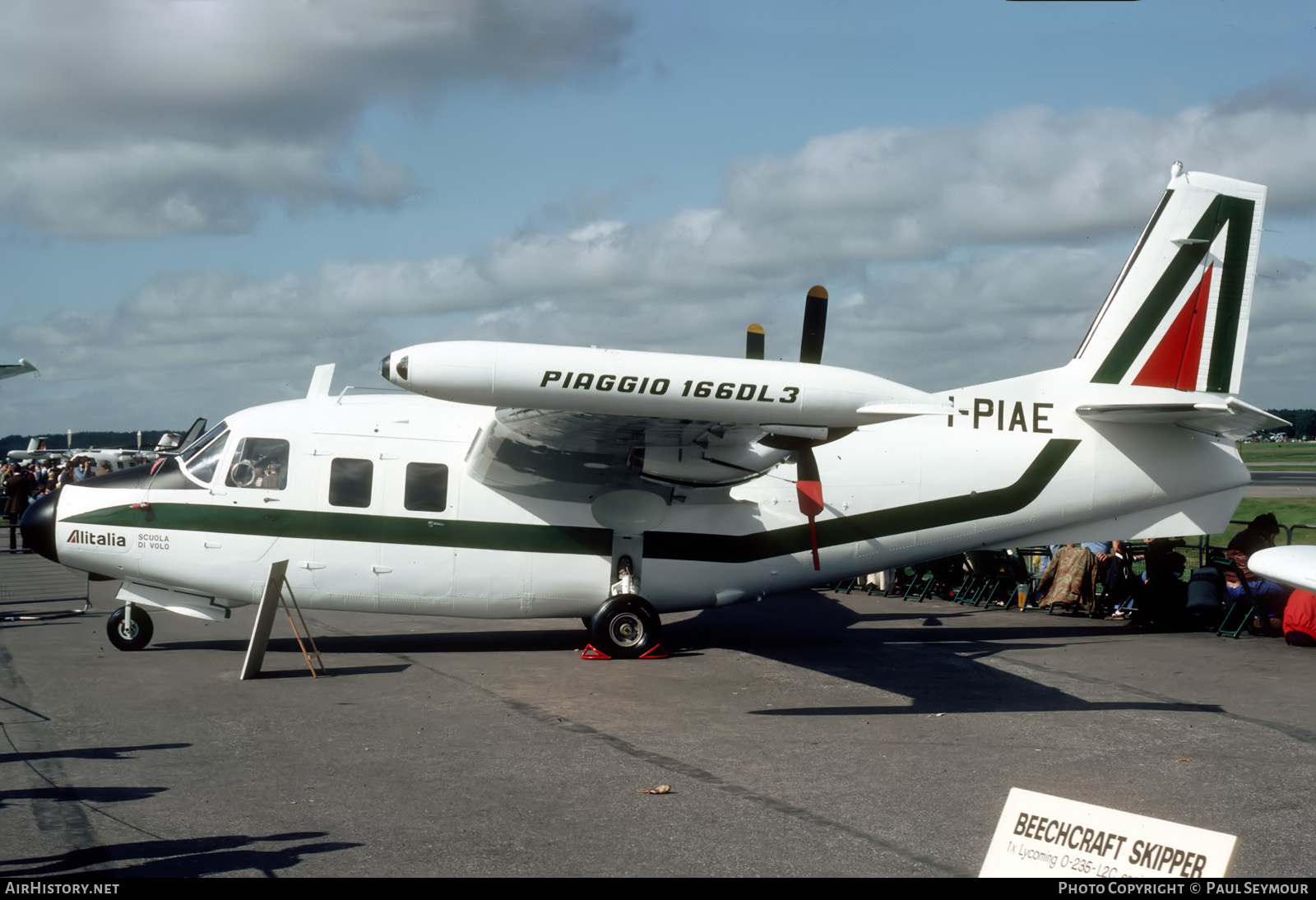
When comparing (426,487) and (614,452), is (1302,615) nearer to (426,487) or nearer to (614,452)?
(614,452)

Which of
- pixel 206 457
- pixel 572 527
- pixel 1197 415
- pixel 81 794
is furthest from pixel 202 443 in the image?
pixel 1197 415

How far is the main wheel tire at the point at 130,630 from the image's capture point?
12844mm

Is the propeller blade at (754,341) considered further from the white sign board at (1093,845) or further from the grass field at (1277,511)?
the grass field at (1277,511)

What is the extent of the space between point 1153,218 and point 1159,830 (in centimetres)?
1265

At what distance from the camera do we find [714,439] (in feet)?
36.3

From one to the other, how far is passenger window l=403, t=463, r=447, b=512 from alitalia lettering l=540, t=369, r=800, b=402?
599 centimetres

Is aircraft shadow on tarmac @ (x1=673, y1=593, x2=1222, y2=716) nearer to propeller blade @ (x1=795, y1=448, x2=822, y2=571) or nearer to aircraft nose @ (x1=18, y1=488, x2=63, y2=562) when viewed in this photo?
propeller blade @ (x1=795, y1=448, x2=822, y2=571)

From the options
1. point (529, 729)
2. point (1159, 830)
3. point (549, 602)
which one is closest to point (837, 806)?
point (529, 729)

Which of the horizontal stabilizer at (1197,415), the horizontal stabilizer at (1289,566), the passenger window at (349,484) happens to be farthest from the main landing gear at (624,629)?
the horizontal stabilizer at (1289,566)

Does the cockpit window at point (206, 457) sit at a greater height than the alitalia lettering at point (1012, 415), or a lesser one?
lesser

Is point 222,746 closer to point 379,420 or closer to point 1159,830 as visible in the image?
point 379,420

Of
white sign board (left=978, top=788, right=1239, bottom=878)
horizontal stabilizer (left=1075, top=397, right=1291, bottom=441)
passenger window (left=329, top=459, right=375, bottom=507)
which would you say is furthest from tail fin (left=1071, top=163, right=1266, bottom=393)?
white sign board (left=978, top=788, right=1239, bottom=878)

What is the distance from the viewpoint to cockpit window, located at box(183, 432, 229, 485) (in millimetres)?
12969

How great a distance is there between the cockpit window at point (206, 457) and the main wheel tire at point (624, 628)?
497 cm
